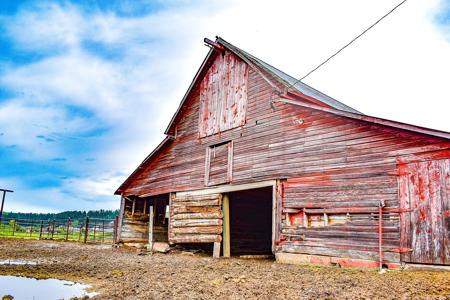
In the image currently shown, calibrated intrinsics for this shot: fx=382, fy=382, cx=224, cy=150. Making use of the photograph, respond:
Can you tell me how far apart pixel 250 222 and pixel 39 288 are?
12439 millimetres

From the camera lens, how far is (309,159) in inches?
481

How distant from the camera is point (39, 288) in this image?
26.2 feet

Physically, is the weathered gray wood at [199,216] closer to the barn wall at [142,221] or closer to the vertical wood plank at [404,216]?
the barn wall at [142,221]

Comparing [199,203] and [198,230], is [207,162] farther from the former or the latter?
[198,230]

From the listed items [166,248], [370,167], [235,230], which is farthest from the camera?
[235,230]

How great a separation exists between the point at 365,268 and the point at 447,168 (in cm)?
328

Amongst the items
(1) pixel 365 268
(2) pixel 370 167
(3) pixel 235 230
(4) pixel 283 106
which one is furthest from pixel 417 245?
(3) pixel 235 230

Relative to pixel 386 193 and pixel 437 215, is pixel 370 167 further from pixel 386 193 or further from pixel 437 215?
pixel 437 215

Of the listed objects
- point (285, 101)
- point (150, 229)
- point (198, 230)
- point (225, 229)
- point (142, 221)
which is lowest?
point (150, 229)

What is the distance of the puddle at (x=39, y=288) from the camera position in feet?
23.7

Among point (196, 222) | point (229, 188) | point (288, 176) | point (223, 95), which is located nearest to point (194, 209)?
point (196, 222)

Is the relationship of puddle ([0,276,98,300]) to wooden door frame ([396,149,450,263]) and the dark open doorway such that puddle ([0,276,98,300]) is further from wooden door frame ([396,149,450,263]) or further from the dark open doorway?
the dark open doorway

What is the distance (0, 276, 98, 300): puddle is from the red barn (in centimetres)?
669

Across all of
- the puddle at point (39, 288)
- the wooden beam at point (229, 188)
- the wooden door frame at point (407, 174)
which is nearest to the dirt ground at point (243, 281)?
the puddle at point (39, 288)
